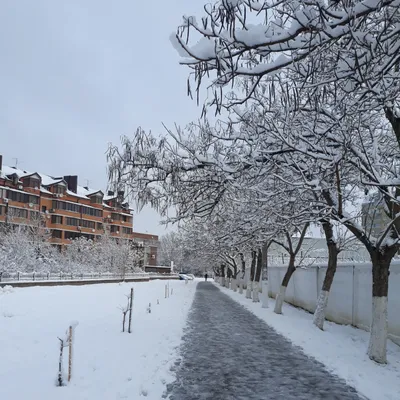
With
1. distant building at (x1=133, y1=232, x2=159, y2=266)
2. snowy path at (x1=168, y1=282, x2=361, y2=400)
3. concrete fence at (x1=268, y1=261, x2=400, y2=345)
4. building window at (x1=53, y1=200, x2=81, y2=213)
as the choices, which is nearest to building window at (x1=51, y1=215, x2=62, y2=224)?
building window at (x1=53, y1=200, x2=81, y2=213)

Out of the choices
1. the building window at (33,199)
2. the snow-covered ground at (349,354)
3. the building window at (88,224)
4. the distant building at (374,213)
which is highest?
the building window at (33,199)

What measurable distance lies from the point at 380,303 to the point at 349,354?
6.21 ft

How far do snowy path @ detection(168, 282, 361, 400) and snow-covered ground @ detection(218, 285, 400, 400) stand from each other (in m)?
0.33

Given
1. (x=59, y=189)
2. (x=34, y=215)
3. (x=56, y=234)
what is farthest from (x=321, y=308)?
(x=59, y=189)

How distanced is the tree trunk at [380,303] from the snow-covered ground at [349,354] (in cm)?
30

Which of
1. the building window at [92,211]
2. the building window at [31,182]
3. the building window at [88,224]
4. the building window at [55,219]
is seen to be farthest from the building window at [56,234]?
the building window at [31,182]

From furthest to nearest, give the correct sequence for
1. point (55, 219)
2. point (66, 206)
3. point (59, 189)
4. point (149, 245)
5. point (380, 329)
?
1. point (149, 245)
2. point (66, 206)
3. point (59, 189)
4. point (55, 219)
5. point (380, 329)

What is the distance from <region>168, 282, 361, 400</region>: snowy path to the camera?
748 cm

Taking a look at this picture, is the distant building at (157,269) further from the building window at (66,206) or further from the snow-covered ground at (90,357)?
the snow-covered ground at (90,357)

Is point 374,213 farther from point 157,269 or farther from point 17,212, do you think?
point 157,269

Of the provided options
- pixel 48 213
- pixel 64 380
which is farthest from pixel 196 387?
pixel 48 213

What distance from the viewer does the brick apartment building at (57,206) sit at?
2498 inches

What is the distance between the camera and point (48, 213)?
71375mm

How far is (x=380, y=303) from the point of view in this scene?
1017cm
